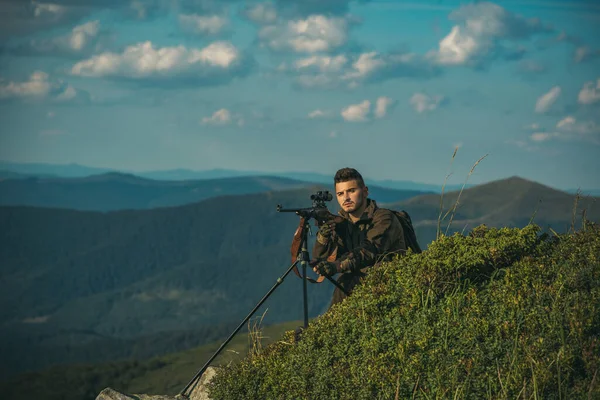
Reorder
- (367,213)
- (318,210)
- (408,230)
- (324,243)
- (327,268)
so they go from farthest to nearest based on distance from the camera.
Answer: (408,230), (367,213), (324,243), (318,210), (327,268)

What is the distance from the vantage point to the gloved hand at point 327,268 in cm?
912

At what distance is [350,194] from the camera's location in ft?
32.9

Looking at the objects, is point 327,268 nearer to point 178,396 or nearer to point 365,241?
point 365,241

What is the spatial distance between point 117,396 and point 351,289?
3362 mm

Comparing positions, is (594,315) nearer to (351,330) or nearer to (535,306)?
(535,306)

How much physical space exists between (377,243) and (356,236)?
1.28 feet

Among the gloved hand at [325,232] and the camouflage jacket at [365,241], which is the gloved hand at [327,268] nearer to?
the camouflage jacket at [365,241]

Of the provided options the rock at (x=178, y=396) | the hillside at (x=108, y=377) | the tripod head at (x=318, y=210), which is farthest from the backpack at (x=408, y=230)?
the hillside at (x=108, y=377)

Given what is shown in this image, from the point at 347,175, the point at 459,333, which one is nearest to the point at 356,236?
the point at 347,175

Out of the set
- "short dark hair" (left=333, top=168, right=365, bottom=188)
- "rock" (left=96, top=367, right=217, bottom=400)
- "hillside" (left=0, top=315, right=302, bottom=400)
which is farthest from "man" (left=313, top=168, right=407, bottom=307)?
"hillside" (left=0, top=315, right=302, bottom=400)

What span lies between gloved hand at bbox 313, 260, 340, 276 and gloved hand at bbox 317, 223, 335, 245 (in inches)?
12.9

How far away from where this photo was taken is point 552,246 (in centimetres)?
1039

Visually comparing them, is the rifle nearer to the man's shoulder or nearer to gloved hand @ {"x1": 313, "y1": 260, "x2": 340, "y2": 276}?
gloved hand @ {"x1": 313, "y1": 260, "x2": 340, "y2": 276}

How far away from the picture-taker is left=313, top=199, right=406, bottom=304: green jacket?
967 centimetres
